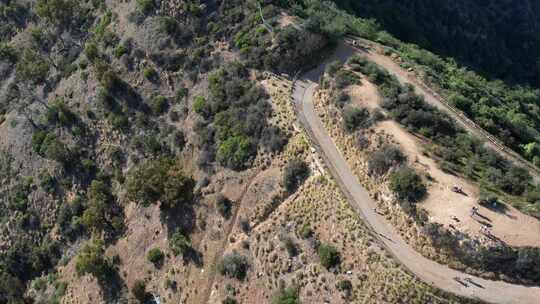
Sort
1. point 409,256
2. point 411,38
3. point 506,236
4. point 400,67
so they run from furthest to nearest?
Answer: point 411,38, point 400,67, point 409,256, point 506,236

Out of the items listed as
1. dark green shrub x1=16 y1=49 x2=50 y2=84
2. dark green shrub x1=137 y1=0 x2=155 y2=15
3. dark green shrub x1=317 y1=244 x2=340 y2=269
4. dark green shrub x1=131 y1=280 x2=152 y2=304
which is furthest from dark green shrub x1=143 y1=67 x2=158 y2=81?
dark green shrub x1=317 y1=244 x2=340 y2=269

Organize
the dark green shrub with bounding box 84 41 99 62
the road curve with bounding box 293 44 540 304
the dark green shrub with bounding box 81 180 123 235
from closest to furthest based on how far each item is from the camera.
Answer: the road curve with bounding box 293 44 540 304 → the dark green shrub with bounding box 81 180 123 235 → the dark green shrub with bounding box 84 41 99 62

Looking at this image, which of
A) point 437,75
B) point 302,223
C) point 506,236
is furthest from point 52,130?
point 506,236

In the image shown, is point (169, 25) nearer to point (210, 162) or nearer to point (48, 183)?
point (210, 162)

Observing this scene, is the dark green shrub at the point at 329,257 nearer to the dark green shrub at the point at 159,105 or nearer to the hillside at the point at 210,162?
the hillside at the point at 210,162

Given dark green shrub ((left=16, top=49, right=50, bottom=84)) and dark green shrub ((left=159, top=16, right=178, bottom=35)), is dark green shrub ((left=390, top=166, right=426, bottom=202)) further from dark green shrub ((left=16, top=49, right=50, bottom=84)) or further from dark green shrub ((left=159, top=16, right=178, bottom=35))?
dark green shrub ((left=16, top=49, right=50, bottom=84))

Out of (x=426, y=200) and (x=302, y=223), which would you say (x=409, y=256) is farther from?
(x=302, y=223)

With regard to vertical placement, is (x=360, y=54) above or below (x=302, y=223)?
above
